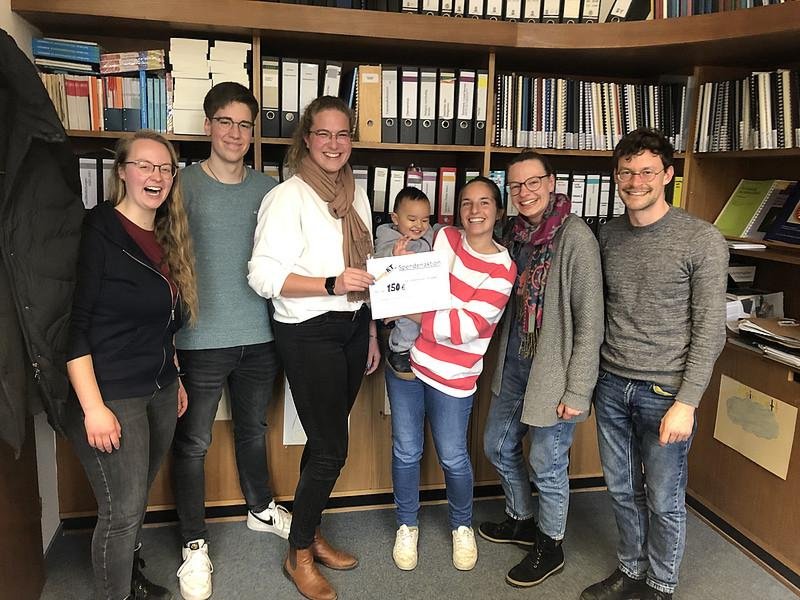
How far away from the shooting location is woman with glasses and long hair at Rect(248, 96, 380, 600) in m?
1.91

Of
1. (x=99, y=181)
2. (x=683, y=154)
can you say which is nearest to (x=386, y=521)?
(x=99, y=181)

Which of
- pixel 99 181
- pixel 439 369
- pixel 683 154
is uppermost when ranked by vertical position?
pixel 683 154

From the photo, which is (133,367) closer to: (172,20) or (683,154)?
(172,20)

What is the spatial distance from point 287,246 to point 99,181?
3.34 ft

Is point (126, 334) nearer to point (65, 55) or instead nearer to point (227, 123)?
point (227, 123)

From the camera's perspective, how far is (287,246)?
1.91 meters

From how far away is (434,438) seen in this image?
7.51ft

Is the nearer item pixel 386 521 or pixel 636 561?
pixel 636 561

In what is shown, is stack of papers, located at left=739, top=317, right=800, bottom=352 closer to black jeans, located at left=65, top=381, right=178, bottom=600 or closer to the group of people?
the group of people

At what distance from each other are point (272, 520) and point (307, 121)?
1565 mm

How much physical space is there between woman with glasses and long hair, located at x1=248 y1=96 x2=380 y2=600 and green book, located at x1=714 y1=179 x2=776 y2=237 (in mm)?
1798

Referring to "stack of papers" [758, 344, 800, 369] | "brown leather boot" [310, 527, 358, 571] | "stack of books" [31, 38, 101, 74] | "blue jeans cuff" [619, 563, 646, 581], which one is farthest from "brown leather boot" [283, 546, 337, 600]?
"stack of books" [31, 38, 101, 74]

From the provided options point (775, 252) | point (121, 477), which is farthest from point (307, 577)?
point (775, 252)

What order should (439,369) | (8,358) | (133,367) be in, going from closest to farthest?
1. (8,358)
2. (133,367)
3. (439,369)
